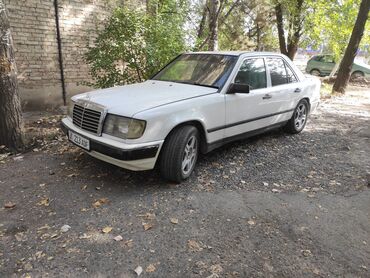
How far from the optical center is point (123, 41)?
6.81 m

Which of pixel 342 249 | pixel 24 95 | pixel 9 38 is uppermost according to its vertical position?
pixel 9 38

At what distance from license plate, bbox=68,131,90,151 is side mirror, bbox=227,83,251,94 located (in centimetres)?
199

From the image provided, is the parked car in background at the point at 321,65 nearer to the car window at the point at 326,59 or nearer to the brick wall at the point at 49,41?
the car window at the point at 326,59

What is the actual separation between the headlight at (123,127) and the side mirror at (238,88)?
1509 mm

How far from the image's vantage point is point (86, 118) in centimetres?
391

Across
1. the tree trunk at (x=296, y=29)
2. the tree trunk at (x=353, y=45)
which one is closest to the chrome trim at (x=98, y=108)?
the tree trunk at (x=353, y=45)

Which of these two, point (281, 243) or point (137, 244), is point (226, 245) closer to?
point (281, 243)

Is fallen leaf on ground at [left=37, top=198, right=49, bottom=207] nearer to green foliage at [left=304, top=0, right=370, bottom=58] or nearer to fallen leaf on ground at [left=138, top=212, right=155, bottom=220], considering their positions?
fallen leaf on ground at [left=138, top=212, right=155, bottom=220]

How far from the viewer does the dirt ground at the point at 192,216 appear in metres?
2.69

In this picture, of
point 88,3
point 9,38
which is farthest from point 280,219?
point 88,3

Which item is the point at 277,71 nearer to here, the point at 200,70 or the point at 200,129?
the point at 200,70

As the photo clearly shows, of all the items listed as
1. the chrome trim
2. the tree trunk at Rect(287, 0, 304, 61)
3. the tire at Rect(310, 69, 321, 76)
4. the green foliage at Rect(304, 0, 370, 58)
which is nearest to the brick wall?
the chrome trim

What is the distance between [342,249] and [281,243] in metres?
0.55

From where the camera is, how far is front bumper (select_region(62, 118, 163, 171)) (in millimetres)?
3469
